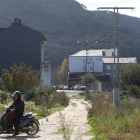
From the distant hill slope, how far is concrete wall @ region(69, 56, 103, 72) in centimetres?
3442

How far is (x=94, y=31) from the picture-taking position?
169m

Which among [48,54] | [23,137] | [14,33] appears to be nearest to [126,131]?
[23,137]

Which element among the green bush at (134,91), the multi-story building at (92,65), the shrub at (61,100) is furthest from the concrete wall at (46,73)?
the multi-story building at (92,65)

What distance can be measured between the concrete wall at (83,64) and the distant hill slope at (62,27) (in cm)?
3442

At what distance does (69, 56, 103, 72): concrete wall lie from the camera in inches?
3519

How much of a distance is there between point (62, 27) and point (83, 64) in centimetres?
8294

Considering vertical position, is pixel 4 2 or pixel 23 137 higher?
pixel 4 2

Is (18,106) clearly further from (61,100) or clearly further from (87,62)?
(87,62)

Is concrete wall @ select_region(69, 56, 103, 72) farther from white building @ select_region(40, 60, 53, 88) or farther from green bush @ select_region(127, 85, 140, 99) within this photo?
green bush @ select_region(127, 85, 140, 99)

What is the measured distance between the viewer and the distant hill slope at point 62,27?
449 ft

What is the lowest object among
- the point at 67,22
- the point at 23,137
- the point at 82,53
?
the point at 23,137

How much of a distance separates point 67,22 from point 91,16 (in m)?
21.4

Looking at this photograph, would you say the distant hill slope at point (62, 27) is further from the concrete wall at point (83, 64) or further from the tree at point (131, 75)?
the tree at point (131, 75)

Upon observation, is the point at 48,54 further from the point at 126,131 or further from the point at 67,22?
the point at 126,131
